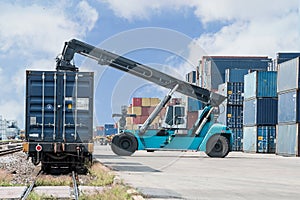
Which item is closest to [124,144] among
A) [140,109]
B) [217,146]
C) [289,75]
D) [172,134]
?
[172,134]

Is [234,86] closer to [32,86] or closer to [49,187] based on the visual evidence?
[32,86]

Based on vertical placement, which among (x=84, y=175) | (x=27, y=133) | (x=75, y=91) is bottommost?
(x=84, y=175)

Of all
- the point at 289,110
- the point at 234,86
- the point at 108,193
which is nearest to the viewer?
the point at 108,193

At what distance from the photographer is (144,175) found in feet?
51.7

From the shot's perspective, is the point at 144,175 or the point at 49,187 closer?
the point at 49,187

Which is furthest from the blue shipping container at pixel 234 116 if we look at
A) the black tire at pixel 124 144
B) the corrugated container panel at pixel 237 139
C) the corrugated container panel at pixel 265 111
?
the black tire at pixel 124 144

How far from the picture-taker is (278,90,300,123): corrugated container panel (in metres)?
32.2

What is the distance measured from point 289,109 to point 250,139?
681 centimetres

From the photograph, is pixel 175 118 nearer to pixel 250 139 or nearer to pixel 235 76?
pixel 250 139

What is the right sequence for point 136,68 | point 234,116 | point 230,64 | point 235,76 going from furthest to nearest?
point 230,64 → point 235,76 → point 234,116 → point 136,68

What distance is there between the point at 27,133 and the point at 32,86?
57.8 inches

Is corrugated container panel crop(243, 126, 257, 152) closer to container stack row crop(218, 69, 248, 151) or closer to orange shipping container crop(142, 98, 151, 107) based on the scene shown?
container stack row crop(218, 69, 248, 151)

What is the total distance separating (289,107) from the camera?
109 feet

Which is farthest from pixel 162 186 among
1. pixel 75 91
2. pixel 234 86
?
pixel 234 86
